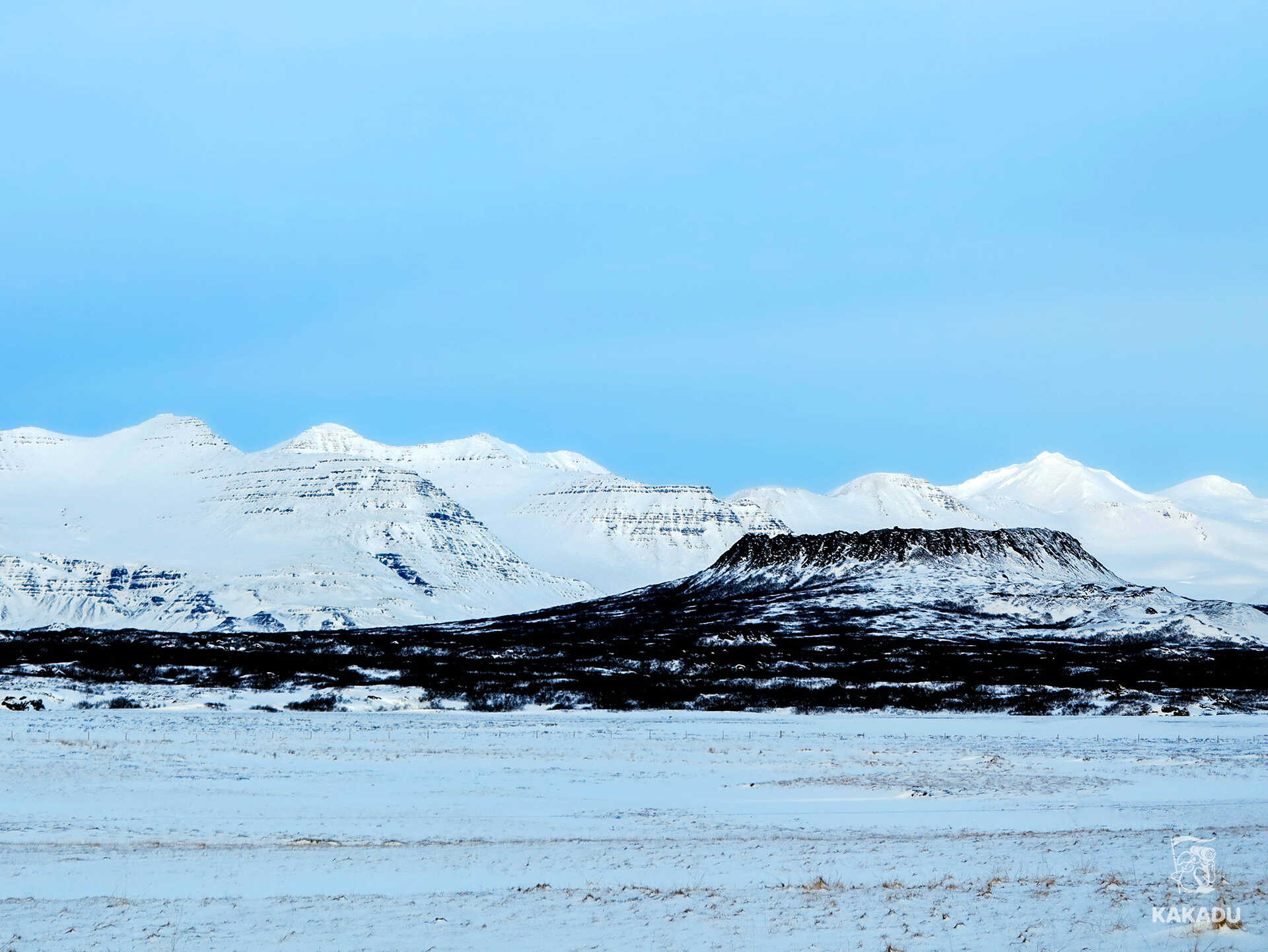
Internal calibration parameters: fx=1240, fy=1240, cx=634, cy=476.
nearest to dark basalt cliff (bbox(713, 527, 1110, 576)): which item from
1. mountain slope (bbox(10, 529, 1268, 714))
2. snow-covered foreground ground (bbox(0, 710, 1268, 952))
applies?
mountain slope (bbox(10, 529, 1268, 714))

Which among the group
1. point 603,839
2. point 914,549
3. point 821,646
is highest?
point 914,549

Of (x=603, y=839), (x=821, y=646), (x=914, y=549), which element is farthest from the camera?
(x=914, y=549)

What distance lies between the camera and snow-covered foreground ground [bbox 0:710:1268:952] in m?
14.7

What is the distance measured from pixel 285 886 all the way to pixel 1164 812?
55.4 feet

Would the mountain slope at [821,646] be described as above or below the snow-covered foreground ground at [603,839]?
above

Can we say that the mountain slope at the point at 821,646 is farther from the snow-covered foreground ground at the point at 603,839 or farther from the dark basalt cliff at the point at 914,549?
the snow-covered foreground ground at the point at 603,839

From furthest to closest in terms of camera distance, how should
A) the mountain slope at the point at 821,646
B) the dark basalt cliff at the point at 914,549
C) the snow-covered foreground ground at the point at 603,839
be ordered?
the dark basalt cliff at the point at 914,549, the mountain slope at the point at 821,646, the snow-covered foreground ground at the point at 603,839

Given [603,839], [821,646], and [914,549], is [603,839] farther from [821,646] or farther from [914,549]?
[914,549]

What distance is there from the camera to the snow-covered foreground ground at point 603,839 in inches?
579

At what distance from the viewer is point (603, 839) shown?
2091cm

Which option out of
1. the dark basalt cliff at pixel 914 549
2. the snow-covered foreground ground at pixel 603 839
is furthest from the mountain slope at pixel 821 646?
the snow-covered foreground ground at pixel 603 839

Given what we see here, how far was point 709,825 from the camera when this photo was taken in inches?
890

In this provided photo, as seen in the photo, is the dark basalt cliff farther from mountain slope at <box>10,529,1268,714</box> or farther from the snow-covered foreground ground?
the snow-covered foreground ground

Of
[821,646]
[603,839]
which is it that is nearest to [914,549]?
[821,646]
